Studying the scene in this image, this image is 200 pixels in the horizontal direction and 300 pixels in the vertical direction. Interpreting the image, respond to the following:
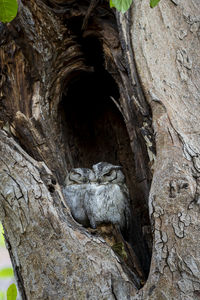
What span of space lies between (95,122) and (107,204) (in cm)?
138

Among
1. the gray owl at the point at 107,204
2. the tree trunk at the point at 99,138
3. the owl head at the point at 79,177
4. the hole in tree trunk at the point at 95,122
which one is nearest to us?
the tree trunk at the point at 99,138

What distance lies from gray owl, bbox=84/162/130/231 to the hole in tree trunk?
10.5 inches

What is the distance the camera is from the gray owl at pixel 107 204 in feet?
9.13

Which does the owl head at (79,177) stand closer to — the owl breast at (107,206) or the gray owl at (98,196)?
the gray owl at (98,196)

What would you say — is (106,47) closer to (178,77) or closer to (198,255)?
(178,77)

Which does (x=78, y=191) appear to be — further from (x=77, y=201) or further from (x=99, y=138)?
(x=99, y=138)

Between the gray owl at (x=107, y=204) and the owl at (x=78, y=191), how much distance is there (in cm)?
6

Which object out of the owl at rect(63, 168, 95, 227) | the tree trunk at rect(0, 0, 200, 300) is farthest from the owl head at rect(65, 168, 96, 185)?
the tree trunk at rect(0, 0, 200, 300)

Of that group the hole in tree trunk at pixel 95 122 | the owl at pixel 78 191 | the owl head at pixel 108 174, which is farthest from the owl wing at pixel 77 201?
the hole in tree trunk at pixel 95 122

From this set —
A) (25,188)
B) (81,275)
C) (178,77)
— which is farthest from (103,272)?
(178,77)

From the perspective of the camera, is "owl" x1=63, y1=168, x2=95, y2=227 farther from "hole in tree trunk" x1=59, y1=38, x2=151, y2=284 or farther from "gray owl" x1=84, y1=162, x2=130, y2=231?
"hole in tree trunk" x1=59, y1=38, x2=151, y2=284

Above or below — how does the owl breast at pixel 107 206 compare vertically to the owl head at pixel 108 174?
below

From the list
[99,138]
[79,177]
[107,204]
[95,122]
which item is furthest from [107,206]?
[95,122]

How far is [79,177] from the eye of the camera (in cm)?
301
